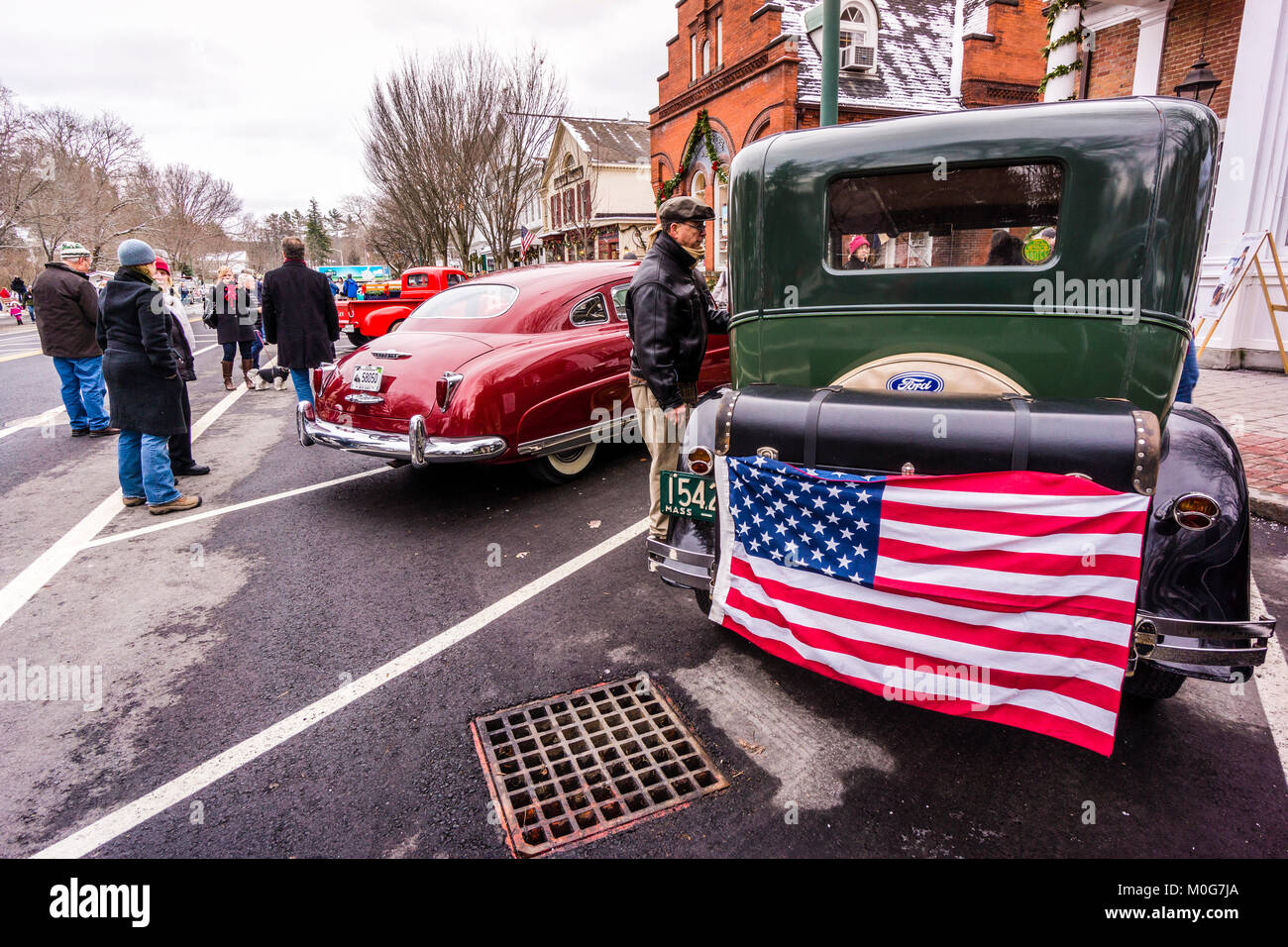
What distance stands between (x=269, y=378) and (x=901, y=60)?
19.7 metres

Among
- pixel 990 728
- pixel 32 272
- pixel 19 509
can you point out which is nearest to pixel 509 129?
pixel 19 509

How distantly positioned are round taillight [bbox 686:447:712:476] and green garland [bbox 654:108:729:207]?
18992 millimetres

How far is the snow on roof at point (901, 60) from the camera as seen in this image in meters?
18.9

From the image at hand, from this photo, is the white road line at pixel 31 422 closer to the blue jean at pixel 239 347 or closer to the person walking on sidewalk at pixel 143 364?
the blue jean at pixel 239 347

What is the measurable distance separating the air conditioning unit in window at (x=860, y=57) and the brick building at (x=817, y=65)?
35 mm

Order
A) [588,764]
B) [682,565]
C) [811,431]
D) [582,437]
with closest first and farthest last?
[811,431] → [588,764] → [682,565] → [582,437]

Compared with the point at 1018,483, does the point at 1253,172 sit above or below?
above

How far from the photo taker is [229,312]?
10555mm

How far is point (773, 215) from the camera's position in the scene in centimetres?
308

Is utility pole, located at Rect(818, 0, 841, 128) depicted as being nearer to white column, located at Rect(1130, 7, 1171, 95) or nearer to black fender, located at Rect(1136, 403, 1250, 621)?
white column, located at Rect(1130, 7, 1171, 95)

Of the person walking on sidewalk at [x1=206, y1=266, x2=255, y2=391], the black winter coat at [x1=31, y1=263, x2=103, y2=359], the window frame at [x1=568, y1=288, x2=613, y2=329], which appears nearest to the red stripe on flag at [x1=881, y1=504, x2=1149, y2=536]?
the window frame at [x1=568, y1=288, x2=613, y2=329]

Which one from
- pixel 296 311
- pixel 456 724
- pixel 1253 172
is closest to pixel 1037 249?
pixel 456 724

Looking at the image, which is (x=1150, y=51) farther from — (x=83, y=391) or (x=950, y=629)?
(x=83, y=391)

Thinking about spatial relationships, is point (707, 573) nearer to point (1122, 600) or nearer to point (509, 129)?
point (1122, 600)
